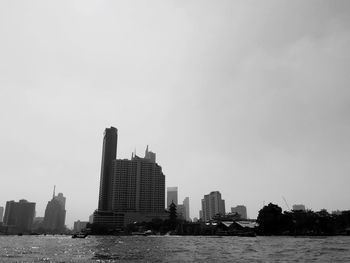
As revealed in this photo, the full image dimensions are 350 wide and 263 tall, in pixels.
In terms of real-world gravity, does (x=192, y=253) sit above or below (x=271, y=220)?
below

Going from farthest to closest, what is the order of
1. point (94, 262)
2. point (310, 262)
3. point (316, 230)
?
point (316, 230), point (94, 262), point (310, 262)

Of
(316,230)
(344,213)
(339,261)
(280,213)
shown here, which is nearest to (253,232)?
(280,213)

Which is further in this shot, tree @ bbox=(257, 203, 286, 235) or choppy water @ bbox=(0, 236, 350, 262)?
tree @ bbox=(257, 203, 286, 235)

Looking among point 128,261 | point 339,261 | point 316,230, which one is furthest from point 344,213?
point 128,261

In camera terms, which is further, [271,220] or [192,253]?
[271,220]

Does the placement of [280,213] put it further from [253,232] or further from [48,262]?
[48,262]

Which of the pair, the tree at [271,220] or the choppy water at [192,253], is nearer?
the choppy water at [192,253]

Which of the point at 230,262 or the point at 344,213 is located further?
the point at 344,213

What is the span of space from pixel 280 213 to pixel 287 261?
14165 centimetres

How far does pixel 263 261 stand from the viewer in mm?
53969

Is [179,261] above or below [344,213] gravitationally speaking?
below

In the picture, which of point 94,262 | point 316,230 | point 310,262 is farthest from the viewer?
point 316,230

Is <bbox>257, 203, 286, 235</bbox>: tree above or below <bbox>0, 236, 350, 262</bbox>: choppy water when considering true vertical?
above

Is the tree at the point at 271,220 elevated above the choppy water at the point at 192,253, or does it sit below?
above
